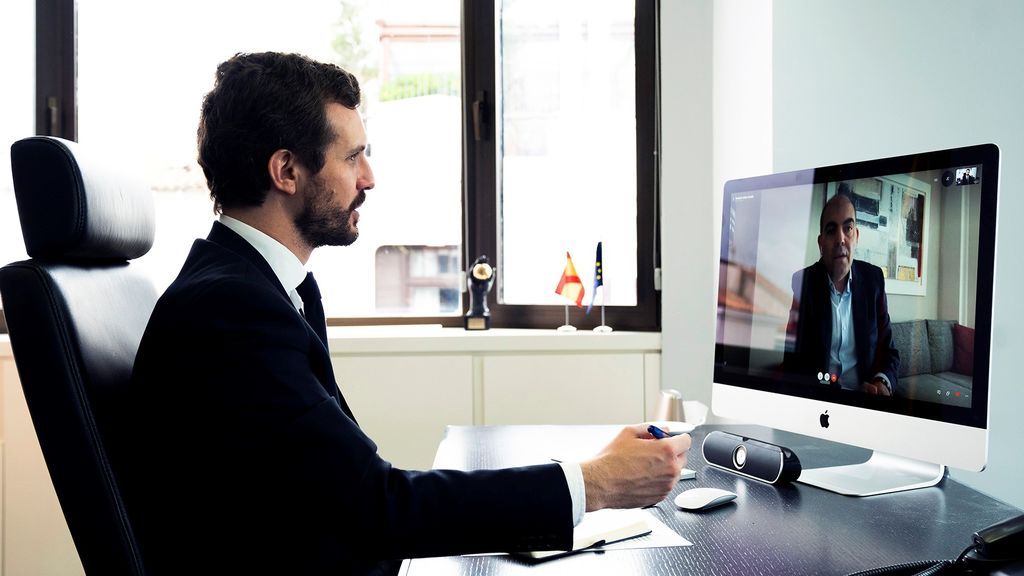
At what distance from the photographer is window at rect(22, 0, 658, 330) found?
2.80m

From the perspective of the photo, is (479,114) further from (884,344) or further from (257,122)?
(884,344)

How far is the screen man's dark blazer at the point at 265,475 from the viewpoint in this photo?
90 centimetres

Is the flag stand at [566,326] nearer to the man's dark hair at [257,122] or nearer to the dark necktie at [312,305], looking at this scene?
the dark necktie at [312,305]

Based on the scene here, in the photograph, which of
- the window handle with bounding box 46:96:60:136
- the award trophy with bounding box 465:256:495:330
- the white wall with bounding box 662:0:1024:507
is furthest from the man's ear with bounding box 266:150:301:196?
the window handle with bounding box 46:96:60:136

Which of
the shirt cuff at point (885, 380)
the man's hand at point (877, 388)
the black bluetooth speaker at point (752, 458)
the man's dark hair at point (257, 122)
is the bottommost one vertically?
the black bluetooth speaker at point (752, 458)

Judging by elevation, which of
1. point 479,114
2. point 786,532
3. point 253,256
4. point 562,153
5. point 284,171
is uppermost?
point 479,114

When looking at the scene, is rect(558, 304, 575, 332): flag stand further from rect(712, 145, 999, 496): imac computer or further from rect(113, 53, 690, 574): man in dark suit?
rect(113, 53, 690, 574): man in dark suit

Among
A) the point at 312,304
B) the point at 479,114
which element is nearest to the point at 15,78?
the point at 479,114

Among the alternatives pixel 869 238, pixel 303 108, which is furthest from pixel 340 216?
pixel 869 238

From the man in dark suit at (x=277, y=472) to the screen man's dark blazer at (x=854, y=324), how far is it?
437 millimetres

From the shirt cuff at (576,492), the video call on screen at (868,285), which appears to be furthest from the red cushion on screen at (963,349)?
the shirt cuff at (576,492)

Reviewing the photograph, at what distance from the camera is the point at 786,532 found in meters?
1.10

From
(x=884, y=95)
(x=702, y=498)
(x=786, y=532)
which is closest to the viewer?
(x=786, y=532)

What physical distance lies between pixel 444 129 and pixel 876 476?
197 centimetres
